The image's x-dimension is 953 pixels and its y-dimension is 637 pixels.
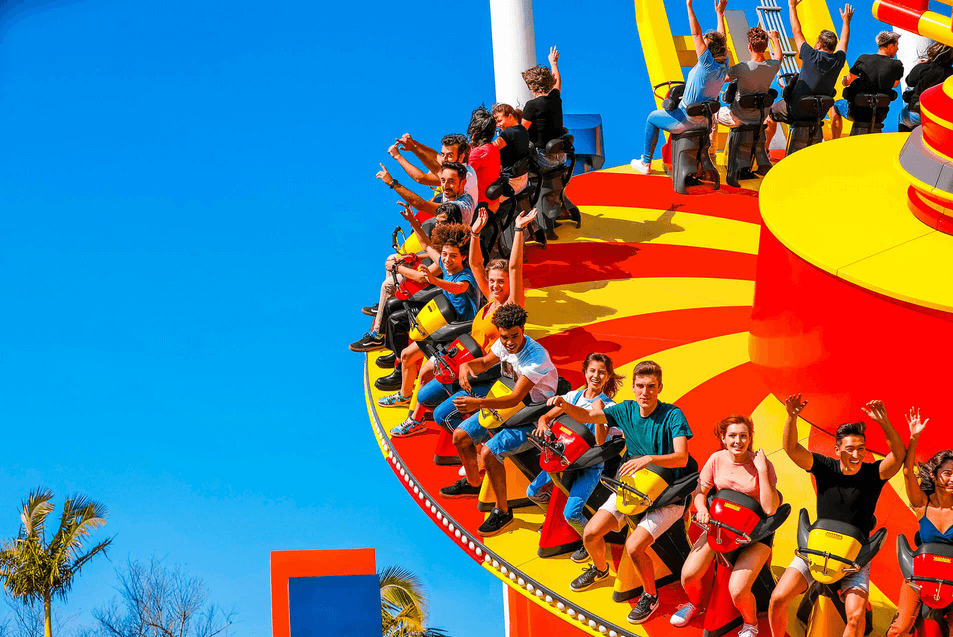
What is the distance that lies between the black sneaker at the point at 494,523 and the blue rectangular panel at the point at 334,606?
4.96 feet

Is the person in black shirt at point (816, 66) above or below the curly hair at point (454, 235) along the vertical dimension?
above

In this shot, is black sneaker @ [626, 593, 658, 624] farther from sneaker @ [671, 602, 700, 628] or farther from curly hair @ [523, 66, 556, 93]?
curly hair @ [523, 66, 556, 93]

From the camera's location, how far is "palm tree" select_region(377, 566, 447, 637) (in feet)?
57.2

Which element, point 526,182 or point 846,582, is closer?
point 846,582

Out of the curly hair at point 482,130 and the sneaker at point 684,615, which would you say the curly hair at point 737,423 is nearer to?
the sneaker at point 684,615

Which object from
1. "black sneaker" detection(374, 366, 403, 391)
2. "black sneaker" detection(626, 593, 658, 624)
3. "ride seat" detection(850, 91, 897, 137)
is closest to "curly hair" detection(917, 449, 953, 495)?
"black sneaker" detection(626, 593, 658, 624)

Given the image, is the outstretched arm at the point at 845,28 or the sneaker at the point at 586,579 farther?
the outstretched arm at the point at 845,28

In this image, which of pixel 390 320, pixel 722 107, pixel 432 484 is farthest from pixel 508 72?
pixel 432 484

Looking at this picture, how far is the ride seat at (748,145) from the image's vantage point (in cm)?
1245

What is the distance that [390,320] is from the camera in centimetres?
967

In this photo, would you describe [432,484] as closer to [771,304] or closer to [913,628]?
[771,304]

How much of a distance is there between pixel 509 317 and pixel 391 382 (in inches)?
109

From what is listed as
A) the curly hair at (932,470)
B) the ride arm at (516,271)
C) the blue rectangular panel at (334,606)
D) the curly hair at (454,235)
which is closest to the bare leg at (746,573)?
the curly hair at (932,470)

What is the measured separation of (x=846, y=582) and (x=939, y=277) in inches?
111
